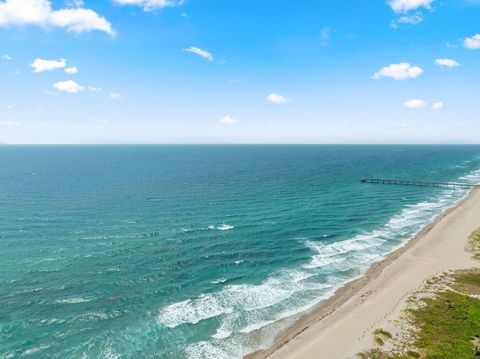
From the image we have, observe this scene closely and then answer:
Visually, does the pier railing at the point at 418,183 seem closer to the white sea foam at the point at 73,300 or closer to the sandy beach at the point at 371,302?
the sandy beach at the point at 371,302

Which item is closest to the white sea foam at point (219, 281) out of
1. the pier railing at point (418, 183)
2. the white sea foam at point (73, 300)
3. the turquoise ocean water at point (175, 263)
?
the turquoise ocean water at point (175, 263)

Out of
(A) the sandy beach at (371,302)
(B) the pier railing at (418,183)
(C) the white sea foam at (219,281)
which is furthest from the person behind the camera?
(B) the pier railing at (418,183)

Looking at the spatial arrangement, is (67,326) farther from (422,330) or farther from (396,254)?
(396,254)

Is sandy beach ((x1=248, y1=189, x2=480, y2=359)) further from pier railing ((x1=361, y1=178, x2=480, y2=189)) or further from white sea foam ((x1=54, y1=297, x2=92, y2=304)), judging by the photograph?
pier railing ((x1=361, y1=178, x2=480, y2=189))

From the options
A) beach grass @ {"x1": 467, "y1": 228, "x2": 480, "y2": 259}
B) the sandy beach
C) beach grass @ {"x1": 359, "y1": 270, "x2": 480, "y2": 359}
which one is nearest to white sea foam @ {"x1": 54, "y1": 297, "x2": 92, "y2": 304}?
the sandy beach

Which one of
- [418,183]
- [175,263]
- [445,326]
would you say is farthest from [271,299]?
[418,183]
